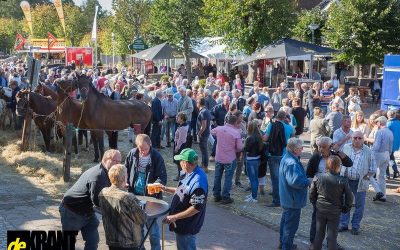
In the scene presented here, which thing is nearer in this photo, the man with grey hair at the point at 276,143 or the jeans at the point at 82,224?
the jeans at the point at 82,224

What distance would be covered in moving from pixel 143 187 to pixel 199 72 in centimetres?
2873

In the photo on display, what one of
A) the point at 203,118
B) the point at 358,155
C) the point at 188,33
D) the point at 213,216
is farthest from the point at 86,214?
the point at 188,33

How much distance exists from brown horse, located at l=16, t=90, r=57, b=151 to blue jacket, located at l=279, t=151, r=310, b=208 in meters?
8.01

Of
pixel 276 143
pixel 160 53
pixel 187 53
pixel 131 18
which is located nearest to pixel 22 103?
pixel 276 143

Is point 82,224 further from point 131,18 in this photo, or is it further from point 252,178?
point 131,18

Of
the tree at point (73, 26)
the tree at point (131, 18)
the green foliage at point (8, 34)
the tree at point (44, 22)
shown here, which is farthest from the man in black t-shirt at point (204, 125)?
the green foliage at point (8, 34)

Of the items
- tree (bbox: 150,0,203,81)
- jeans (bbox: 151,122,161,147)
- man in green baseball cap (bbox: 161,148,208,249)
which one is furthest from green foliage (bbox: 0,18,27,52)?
man in green baseball cap (bbox: 161,148,208,249)

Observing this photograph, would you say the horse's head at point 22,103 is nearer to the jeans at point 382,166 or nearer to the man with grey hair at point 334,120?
the man with grey hair at point 334,120

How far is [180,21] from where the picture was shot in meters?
33.3

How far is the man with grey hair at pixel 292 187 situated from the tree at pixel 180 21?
1006 inches

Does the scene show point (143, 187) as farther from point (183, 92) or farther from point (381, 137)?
point (183, 92)

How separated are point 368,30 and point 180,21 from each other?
449 inches

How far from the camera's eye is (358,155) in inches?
340

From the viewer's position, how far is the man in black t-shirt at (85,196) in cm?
595
